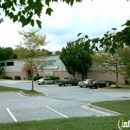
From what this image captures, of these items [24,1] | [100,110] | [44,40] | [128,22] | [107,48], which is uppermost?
[44,40]

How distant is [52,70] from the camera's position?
210 feet

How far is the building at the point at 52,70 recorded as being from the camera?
48.4 m

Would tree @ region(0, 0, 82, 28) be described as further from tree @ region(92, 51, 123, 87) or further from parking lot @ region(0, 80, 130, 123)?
tree @ region(92, 51, 123, 87)

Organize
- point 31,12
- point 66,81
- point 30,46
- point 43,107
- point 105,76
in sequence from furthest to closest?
point 105,76
point 66,81
point 30,46
point 43,107
point 31,12

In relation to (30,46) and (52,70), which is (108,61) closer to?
(30,46)

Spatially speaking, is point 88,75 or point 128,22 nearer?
point 128,22

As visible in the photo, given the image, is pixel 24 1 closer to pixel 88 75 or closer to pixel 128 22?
pixel 128 22

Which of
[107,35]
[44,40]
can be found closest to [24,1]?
[107,35]

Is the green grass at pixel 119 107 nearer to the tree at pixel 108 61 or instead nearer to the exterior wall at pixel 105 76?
the tree at pixel 108 61

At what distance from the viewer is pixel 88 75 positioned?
53844 mm

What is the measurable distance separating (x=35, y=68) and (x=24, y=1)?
28.7 metres

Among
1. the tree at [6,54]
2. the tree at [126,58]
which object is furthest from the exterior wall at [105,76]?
the tree at [6,54]

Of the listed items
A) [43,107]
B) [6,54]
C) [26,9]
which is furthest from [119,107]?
[6,54]

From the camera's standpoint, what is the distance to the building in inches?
1904
